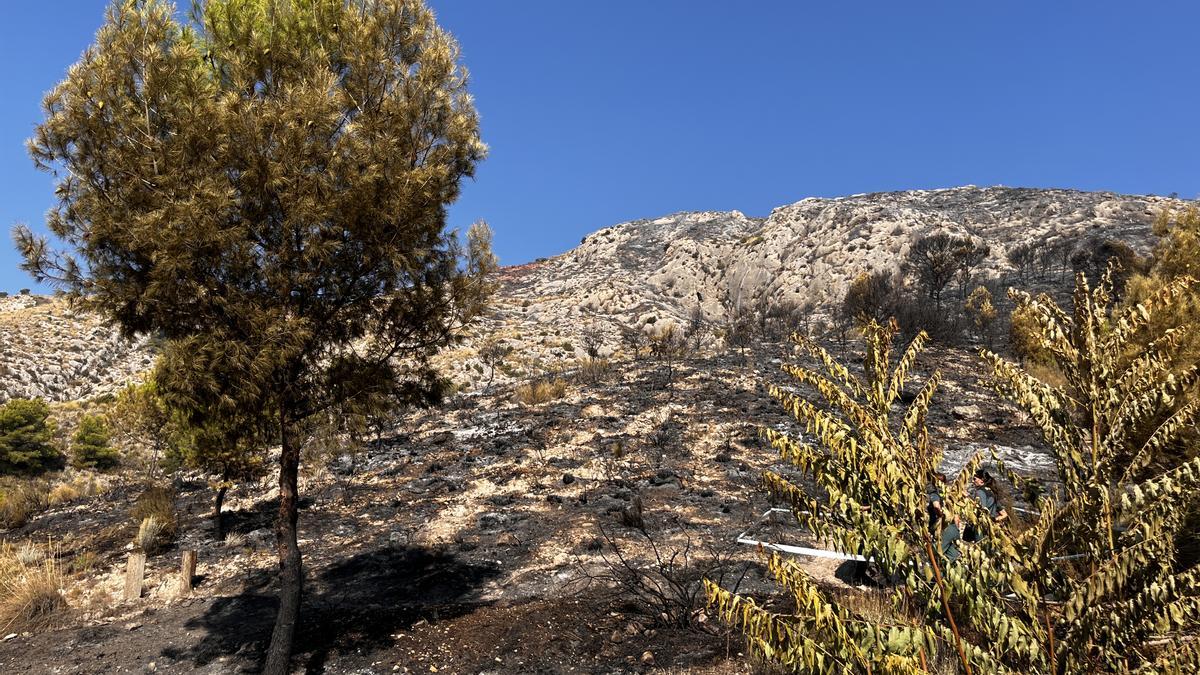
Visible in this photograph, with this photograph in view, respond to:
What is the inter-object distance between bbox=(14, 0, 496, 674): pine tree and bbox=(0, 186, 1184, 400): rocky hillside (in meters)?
24.5

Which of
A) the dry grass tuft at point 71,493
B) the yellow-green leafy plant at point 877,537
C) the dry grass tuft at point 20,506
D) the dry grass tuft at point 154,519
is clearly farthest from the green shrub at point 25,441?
the yellow-green leafy plant at point 877,537

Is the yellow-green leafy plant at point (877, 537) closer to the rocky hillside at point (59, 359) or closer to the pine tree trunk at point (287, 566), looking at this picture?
the pine tree trunk at point (287, 566)

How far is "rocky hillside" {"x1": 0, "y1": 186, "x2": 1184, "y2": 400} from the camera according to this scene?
36219mm

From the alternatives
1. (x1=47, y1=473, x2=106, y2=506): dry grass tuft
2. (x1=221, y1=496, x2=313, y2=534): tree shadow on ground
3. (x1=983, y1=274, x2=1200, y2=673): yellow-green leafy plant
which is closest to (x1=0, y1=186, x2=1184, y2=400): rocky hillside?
(x1=47, y1=473, x2=106, y2=506): dry grass tuft

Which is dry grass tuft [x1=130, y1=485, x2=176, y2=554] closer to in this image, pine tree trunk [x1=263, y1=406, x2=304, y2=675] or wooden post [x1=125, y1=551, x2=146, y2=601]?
wooden post [x1=125, y1=551, x2=146, y2=601]

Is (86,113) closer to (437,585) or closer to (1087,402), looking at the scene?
(437,585)

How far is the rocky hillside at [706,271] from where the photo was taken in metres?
36.2

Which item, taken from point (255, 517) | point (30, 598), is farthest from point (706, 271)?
point (30, 598)

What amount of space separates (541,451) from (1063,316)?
14242mm

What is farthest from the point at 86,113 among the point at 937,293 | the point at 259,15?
the point at 937,293

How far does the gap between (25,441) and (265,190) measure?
27911 mm

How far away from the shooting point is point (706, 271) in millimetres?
62312

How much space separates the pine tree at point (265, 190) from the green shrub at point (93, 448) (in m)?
24.6

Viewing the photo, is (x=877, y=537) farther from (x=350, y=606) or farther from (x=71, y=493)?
(x=71, y=493)
